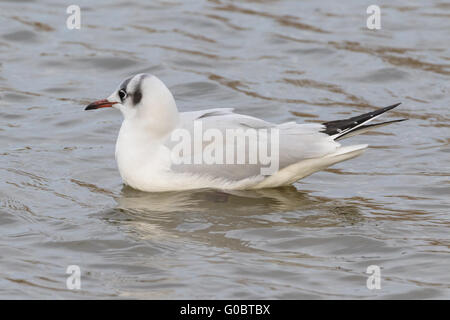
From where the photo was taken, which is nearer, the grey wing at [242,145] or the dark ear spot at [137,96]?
the grey wing at [242,145]

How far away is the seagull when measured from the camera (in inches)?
344

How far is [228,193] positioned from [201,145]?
58cm

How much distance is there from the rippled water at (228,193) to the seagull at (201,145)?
0.59ft

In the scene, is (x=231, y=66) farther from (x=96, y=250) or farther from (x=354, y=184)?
(x=96, y=250)

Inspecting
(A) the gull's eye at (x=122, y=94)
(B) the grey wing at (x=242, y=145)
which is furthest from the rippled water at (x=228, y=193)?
(A) the gull's eye at (x=122, y=94)

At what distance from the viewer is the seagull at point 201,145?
8.73 m

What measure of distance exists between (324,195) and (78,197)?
2231 mm

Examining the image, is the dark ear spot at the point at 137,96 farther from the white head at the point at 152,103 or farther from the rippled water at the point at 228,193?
the rippled water at the point at 228,193

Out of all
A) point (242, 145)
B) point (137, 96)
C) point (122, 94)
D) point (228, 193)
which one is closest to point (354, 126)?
point (242, 145)

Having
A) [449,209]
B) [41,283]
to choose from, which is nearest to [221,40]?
[449,209]

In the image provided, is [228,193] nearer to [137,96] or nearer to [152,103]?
[152,103]

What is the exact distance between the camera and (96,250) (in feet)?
25.0

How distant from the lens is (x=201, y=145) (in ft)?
28.4
